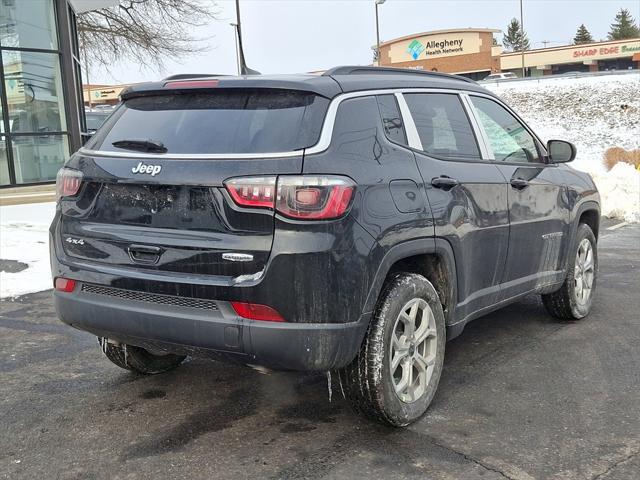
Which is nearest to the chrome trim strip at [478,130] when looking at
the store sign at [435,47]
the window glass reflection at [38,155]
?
the window glass reflection at [38,155]

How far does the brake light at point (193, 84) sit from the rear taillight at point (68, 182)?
25.7 inches

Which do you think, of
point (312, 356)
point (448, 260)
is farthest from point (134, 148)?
point (448, 260)

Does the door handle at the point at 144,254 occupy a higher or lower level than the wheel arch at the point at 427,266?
higher

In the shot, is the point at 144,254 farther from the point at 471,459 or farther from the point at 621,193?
the point at 621,193

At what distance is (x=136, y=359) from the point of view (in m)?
4.24

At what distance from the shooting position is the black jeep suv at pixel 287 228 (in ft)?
9.87

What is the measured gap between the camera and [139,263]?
3256 mm

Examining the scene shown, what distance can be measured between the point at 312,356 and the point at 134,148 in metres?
1.38

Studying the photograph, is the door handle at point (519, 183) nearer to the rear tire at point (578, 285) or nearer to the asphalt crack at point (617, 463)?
the rear tire at point (578, 285)

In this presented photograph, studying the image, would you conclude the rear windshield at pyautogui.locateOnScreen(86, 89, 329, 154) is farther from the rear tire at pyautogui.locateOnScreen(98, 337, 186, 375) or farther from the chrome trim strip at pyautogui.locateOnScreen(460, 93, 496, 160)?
the chrome trim strip at pyautogui.locateOnScreen(460, 93, 496, 160)

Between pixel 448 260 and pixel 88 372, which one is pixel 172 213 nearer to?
pixel 448 260

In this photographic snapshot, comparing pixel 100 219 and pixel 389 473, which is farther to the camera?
pixel 100 219

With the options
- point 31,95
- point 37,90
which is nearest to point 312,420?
point 31,95

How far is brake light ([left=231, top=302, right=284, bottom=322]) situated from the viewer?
301 centimetres
